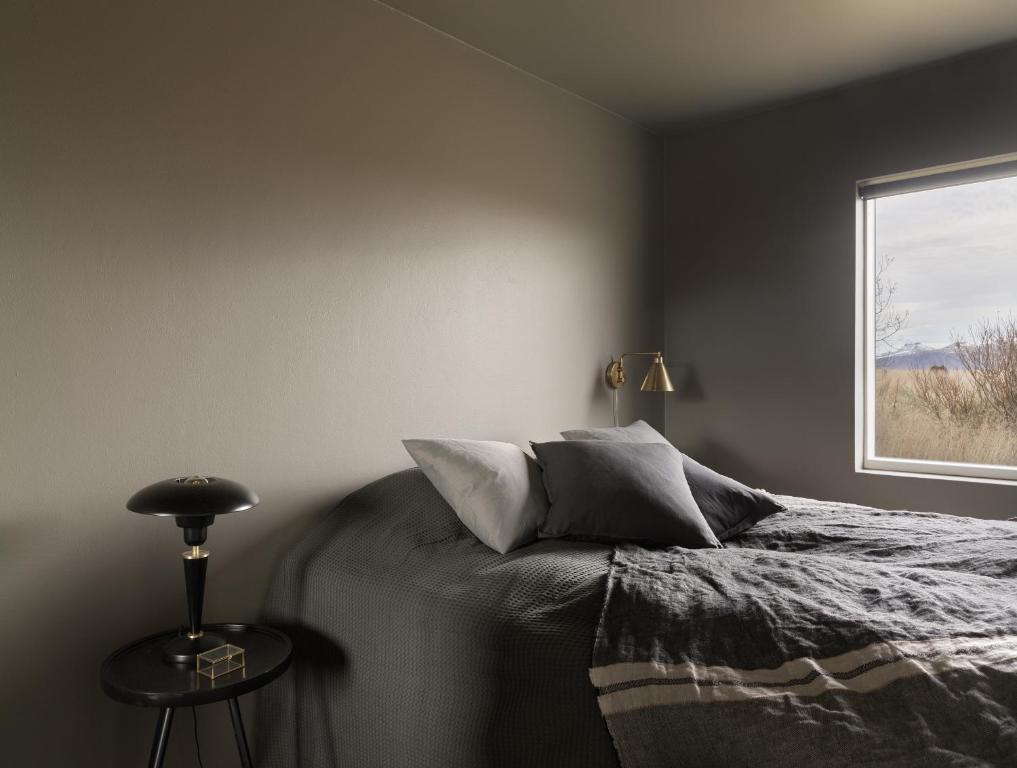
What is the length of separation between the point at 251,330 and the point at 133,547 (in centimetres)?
68

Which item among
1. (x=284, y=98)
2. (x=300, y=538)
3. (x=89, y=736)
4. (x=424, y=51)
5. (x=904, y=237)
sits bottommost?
(x=89, y=736)

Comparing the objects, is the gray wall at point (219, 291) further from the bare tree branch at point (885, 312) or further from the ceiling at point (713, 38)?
the bare tree branch at point (885, 312)

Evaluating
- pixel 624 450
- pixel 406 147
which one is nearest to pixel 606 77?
pixel 406 147

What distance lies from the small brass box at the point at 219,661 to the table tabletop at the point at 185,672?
2 centimetres

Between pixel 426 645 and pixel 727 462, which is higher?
pixel 727 462

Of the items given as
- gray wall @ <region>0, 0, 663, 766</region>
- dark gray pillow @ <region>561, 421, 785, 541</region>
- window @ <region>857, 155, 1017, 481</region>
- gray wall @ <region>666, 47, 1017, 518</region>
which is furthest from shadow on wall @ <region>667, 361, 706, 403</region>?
dark gray pillow @ <region>561, 421, 785, 541</region>

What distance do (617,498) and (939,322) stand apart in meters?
2.08

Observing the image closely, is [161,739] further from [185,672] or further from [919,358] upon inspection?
[919,358]

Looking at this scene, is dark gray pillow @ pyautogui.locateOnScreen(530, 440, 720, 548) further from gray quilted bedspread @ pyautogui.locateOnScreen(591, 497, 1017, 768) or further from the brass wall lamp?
the brass wall lamp

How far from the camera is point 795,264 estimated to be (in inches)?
144

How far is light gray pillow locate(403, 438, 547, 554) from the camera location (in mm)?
2164

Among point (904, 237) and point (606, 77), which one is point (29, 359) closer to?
point (606, 77)

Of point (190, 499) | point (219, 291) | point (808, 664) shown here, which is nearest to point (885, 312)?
point (808, 664)

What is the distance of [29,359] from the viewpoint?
1.76m
